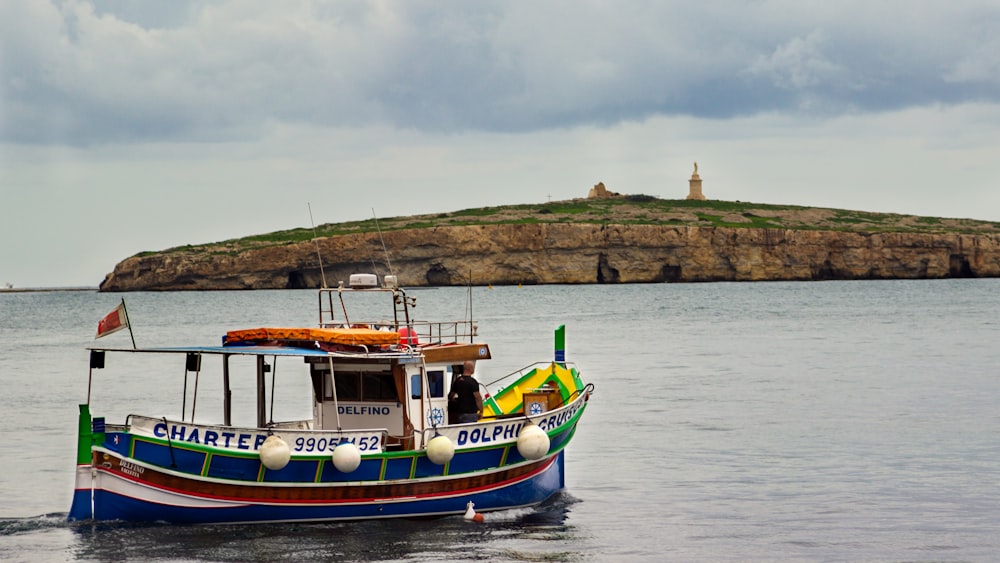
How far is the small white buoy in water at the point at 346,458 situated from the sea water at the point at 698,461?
104cm

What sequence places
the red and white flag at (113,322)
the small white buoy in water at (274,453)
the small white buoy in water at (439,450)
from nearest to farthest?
the small white buoy in water at (274,453), the red and white flag at (113,322), the small white buoy in water at (439,450)

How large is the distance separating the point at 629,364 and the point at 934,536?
91.1 ft

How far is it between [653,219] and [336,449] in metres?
150

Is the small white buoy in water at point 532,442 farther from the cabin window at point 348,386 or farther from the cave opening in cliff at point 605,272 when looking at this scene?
the cave opening in cliff at point 605,272

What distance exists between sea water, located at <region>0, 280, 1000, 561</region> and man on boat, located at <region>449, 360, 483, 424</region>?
1.52 meters

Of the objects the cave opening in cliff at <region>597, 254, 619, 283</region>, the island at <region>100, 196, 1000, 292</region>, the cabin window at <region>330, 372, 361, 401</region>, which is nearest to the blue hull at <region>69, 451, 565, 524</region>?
the cabin window at <region>330, 372, 361, 401</region>

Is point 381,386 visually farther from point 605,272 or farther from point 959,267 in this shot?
point 959,267

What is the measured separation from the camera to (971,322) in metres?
68.4

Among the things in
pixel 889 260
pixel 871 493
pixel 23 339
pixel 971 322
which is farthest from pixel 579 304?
pixel 871 493

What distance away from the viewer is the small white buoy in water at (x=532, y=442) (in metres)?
19.9

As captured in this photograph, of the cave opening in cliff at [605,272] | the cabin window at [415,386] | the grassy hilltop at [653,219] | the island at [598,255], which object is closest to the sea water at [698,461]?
the cabin window at [415,386]

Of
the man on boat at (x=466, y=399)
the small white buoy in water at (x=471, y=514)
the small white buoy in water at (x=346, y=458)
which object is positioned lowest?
the small white buoy in water at (x=471, y=514)

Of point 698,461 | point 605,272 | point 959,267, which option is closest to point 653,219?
point 605,272

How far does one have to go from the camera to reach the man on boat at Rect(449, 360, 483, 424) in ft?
66.1
